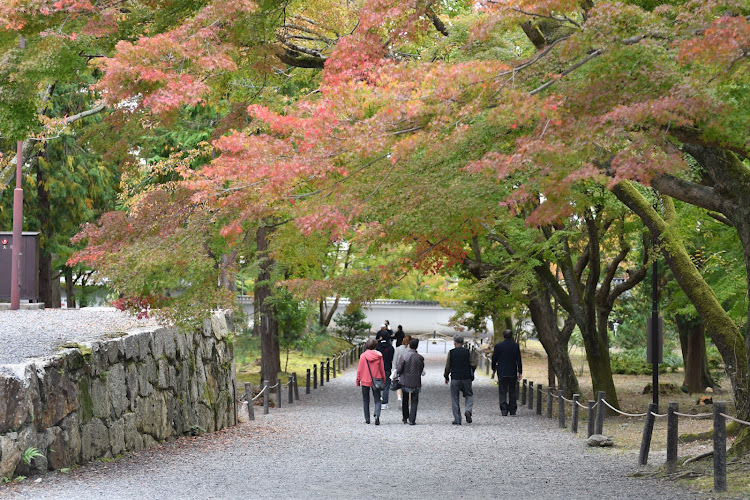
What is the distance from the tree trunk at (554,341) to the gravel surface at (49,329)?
11.4m

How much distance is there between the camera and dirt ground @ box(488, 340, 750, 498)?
8.66 meters

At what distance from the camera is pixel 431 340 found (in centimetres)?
5650

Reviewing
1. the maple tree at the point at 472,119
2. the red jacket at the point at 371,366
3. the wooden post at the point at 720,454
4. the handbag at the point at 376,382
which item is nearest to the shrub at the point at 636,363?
the handbag at the point at 376,382

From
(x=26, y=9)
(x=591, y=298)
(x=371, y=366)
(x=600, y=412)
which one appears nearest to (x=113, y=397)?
(x=26, y=9)

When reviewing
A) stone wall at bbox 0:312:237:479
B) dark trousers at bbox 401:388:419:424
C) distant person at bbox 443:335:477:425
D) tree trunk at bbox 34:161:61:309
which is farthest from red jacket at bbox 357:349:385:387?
tree trunk at bbox 34:161:61:309

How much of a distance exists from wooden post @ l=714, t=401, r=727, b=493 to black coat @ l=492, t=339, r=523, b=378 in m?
8.64

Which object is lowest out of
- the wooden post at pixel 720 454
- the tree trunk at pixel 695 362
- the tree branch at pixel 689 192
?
the tree trunk at pixel 695 362

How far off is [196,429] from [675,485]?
25.0 ft

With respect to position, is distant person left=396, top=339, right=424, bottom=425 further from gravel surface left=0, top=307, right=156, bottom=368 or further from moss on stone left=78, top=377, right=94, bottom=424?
moss on stone left=78, top=377, right=94, bottom=424

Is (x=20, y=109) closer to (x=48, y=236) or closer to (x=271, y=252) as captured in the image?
(x=271, y=252)

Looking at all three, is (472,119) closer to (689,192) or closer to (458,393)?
(689,192)

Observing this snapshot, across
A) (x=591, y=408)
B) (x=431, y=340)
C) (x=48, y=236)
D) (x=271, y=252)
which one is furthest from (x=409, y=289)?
(x=591, y=408)

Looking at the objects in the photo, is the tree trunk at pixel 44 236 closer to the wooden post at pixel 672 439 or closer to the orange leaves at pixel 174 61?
the orange leaves at pixel 174 61

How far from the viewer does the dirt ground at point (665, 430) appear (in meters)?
8.66
